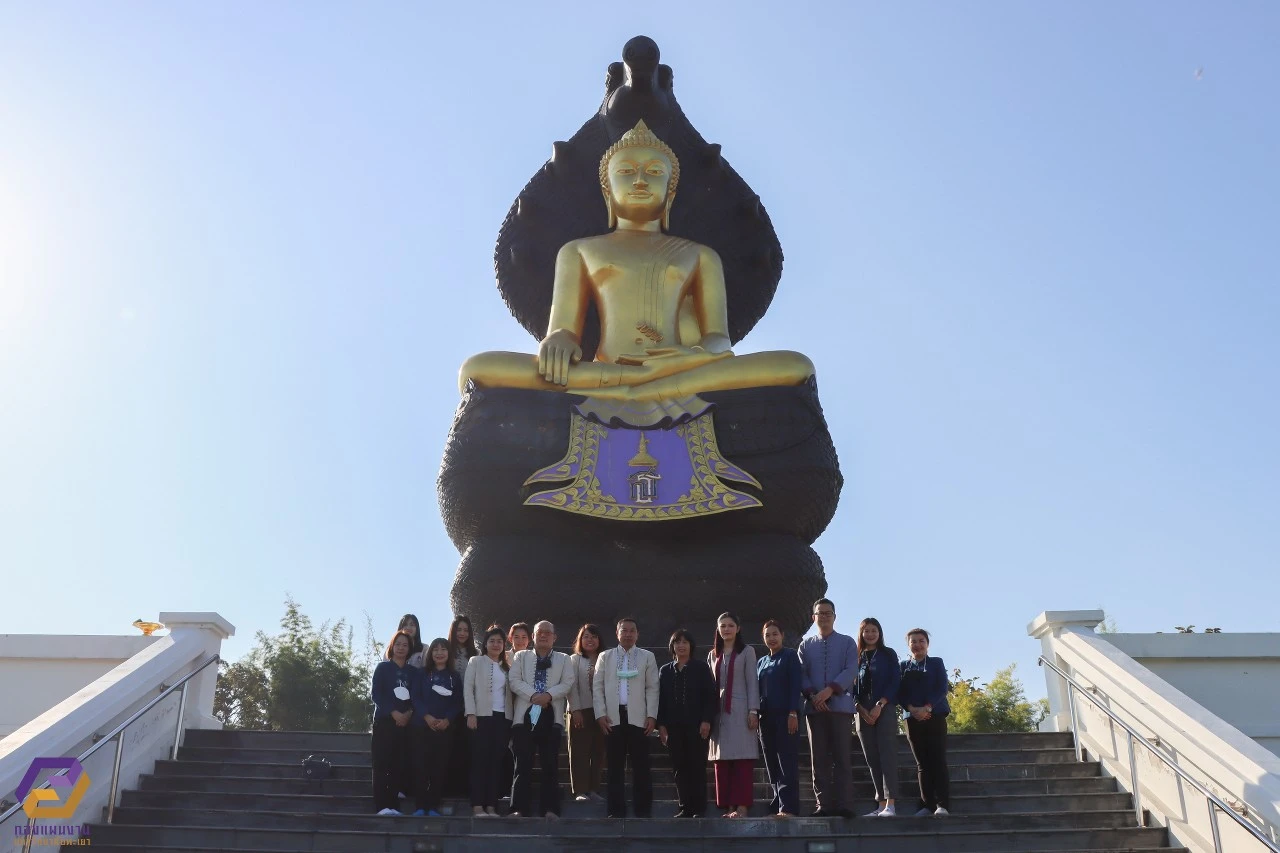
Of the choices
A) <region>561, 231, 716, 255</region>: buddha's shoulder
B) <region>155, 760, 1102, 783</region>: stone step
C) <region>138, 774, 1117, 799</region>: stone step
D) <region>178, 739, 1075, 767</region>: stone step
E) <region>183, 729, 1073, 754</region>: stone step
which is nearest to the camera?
<region>138, 774, 1117, 799</region>: stone step

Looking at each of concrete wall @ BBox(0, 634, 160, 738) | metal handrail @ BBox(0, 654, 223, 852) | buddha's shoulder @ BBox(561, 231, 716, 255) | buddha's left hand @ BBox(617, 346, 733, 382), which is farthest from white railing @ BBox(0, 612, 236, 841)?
buddha's shoulder @ BBox(561, 231, 716, 255)

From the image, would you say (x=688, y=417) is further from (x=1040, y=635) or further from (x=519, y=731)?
(x=519, y=731)

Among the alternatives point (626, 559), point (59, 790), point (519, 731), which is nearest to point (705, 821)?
point (519, 731)

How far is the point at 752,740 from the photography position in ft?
20.7

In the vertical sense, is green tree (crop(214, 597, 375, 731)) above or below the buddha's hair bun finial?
below

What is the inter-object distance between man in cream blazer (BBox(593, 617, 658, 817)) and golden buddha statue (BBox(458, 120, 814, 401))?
3831 millimetres

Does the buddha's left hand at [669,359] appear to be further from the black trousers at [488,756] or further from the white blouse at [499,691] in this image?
the black trousers at [488,756]

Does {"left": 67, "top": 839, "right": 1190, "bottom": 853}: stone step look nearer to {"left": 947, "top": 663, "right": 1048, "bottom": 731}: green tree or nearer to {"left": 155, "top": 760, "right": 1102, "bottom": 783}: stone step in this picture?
{"left": 155, "top": 760, "right": 1102, "bottom": 783}: stone step

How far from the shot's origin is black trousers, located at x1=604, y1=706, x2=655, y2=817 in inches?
243

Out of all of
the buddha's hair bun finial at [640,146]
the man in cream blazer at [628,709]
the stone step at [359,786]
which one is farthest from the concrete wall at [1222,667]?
the buddha's hair bun finial at [640,146]

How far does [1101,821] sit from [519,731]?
292cm

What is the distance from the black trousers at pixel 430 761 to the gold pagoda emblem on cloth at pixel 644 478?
3.28m

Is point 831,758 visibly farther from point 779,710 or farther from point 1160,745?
point 1160,745

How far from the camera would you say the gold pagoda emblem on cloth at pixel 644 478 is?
31.3 feet
